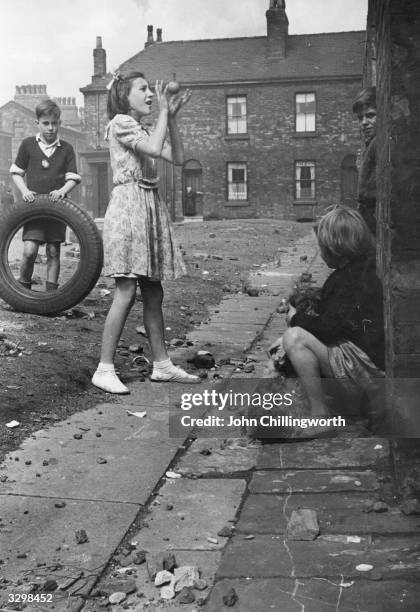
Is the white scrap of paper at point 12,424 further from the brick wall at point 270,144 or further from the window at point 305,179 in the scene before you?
the window at point 305,179

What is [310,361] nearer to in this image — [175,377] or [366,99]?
[175,377]

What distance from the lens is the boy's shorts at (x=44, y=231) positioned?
6.83 meters

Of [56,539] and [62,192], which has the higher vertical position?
[62,192]

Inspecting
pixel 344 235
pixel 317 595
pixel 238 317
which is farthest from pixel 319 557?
pixel 238 317

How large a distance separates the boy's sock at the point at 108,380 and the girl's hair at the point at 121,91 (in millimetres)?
1508

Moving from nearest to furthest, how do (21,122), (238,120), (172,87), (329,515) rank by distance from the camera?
(329,515) < (172,87) < (238,120) < (21,122)

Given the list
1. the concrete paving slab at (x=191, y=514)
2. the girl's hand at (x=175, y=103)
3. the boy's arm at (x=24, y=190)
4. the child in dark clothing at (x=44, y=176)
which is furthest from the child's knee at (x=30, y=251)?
the concrete paving slab at (x=191, y=514)

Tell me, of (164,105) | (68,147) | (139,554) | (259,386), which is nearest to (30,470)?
(139,554)

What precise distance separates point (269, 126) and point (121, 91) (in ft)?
100.0

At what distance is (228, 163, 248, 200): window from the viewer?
3441 centimetres

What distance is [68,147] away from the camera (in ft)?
23.1

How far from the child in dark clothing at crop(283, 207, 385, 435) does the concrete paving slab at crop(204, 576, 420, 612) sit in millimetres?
1443

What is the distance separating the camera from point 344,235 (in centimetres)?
368

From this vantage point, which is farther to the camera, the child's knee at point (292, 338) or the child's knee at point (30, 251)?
the child's knee at point (30, 251)
